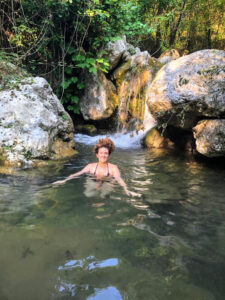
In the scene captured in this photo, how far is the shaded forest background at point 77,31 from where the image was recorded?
7.04 meters

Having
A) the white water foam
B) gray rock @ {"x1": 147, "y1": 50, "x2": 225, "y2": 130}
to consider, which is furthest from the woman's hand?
the white water foam

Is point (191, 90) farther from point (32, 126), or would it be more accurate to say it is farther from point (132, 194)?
point (32, 126)

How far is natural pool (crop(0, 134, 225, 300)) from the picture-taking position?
1901mm

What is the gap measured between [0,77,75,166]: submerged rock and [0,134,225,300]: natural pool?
93 cm

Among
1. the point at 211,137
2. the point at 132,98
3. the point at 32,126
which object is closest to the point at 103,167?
the point at 32,126

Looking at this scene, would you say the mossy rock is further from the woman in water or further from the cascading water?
the woman in water

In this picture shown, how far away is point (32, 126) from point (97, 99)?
425 cm

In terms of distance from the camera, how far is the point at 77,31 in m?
7.50

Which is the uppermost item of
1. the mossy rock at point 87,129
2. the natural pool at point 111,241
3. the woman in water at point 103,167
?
the mossy rock at point 87,129

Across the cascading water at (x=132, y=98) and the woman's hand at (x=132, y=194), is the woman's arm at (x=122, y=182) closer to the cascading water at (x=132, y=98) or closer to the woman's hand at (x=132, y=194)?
the woman's hand at (x=132, y=194)

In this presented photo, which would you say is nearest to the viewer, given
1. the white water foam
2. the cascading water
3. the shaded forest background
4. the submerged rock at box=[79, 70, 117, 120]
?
the shaded forest background

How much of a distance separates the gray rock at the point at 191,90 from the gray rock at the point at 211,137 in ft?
0.69

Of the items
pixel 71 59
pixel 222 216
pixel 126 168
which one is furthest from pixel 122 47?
pixel 222 216

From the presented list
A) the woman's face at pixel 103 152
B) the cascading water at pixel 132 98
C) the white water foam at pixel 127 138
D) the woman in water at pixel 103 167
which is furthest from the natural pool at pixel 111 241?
the cascading water at pixel 132 98
